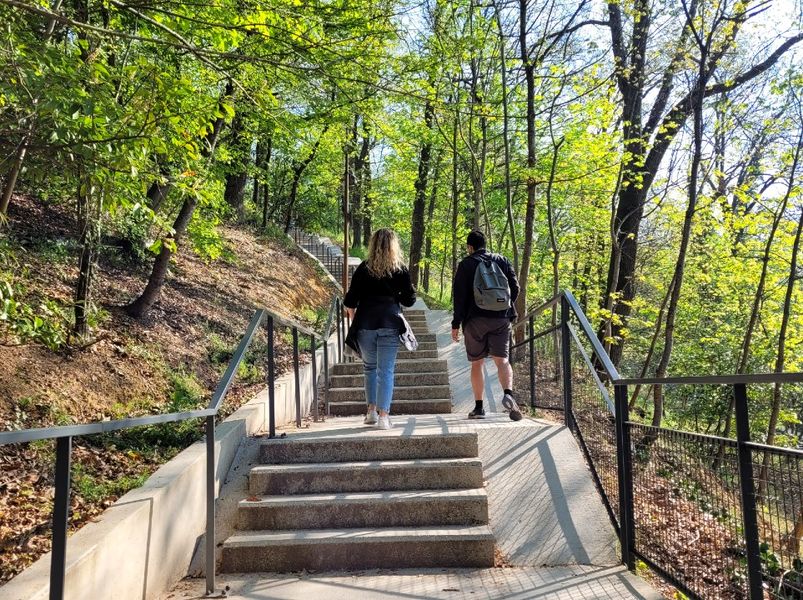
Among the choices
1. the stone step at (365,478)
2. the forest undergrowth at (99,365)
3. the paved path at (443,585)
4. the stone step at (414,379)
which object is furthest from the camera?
the stone step at (414,379)

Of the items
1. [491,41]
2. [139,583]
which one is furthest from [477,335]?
[491,41]

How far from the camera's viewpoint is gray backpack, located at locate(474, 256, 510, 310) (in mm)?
4906

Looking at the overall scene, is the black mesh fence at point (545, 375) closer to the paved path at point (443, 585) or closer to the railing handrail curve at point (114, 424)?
the paved path at point (443, 585)

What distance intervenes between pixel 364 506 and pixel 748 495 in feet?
7.26

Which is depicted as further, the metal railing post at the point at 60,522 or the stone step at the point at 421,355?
the stone step at the point at 421,355

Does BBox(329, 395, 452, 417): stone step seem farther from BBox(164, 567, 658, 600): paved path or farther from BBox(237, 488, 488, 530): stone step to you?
BBox(164, 567, 658, 600): paved path

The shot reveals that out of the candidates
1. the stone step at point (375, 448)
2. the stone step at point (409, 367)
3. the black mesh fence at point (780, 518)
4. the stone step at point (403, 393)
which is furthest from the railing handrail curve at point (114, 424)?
the stone step at point (409, 367)

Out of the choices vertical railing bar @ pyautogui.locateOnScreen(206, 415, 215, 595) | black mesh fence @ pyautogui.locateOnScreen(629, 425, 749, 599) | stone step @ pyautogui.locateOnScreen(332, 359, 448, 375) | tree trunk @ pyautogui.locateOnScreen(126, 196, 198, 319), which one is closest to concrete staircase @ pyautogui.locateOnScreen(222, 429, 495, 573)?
vertical railing bar @ pyautogui.locateOnScreen(206, 415, 215, 595)

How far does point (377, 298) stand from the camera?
15.5ft

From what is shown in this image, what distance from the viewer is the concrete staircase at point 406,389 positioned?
6.63m

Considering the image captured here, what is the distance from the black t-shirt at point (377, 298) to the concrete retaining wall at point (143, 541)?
1.36 meters

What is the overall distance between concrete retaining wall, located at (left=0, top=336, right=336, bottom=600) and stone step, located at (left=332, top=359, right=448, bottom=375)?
3.27m

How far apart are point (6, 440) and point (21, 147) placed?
220cm

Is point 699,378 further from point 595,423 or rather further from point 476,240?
point 476,240
